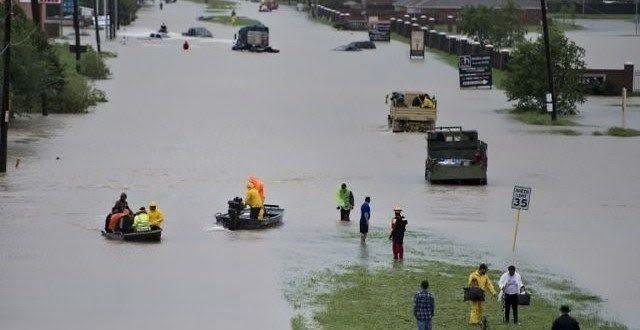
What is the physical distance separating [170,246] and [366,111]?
38393 mm

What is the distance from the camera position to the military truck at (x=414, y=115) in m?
62.1

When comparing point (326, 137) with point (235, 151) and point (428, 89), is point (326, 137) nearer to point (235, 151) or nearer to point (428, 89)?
point (235, 151)

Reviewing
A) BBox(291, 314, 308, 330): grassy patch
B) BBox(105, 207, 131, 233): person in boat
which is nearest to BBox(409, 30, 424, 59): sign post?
BBox(105, 207, 131, 233): person in boat

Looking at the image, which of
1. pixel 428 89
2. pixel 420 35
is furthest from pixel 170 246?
pixel 420 35

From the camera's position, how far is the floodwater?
2953cm

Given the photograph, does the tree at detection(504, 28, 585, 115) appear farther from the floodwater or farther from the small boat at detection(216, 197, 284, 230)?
the small boat at detection(216, 197, 284, 230)

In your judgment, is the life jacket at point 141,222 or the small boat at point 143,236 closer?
the small boat at point 143,236

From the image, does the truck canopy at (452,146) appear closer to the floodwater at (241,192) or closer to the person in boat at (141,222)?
the floodwater at (241,192)

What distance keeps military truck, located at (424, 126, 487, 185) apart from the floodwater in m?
0.52

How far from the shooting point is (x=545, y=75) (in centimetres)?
7031

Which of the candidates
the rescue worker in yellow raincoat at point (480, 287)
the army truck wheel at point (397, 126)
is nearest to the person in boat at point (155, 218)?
the rescue worker in yellow raincoat at point (480, 287)

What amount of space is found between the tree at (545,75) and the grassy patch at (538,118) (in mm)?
683

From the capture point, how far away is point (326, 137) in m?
61.6

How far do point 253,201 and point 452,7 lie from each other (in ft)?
401
